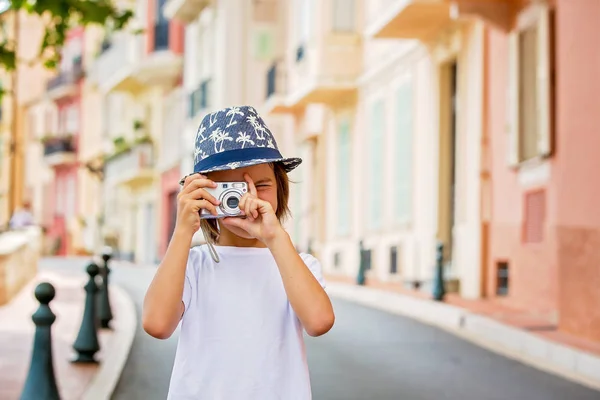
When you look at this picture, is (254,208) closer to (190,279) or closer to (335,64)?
(190,279)

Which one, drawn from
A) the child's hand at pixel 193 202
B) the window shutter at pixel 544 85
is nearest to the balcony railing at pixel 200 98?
the window shutter at pixel 544 85

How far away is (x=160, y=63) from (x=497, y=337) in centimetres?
3043

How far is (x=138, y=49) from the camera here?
43.0 m

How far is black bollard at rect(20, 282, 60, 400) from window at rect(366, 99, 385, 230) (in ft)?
55.0

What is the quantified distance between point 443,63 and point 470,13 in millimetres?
3449

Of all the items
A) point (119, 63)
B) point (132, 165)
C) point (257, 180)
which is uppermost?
point (119, 63)

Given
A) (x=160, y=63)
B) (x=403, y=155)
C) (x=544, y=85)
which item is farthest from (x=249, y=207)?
(x=160, y=63)

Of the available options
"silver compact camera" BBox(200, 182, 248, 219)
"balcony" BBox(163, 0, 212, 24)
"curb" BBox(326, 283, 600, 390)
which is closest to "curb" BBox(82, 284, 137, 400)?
"curb" BBox(326, 283, 600, 390)

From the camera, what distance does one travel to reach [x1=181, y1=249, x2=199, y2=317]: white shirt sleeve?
3.58 meters

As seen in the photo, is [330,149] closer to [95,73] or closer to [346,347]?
[346,347]

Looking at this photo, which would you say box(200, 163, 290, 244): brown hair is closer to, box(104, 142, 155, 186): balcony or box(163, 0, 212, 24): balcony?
box(163, 0, 212, 24): balcony

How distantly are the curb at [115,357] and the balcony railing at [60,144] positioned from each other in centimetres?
4145

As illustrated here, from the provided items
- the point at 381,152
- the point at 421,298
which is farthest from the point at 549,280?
the point at 381,152

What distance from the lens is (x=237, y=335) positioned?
3.54m
